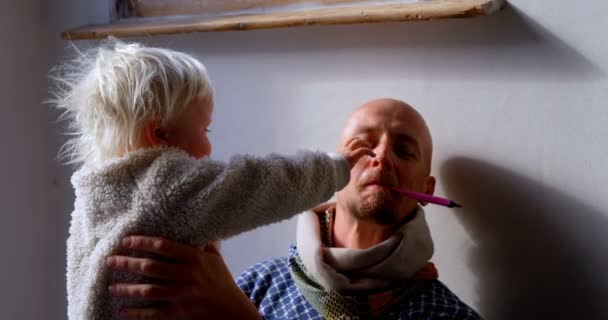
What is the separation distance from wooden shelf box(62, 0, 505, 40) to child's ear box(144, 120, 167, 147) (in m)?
0.54

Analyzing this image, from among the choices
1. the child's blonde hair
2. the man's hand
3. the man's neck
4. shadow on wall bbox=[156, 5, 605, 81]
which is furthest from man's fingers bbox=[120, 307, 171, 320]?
shadow on wall bbox=[156, 5, 605, 81]

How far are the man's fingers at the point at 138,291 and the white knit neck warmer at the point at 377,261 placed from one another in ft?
1.21

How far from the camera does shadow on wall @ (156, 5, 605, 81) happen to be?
119 cm

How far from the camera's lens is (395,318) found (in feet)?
3.90

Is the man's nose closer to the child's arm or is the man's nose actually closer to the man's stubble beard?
the man's stubble beard

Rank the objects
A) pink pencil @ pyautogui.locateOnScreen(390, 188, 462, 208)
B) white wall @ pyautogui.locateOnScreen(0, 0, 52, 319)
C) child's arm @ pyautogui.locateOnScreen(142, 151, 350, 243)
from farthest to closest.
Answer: white wall @ pyautogui.locateOnScreen(0, 0, 52, 319)
pink pencil @ pyautogui.locateOnScreen(390, 188, 462, 208)
child's arm @ pyautogui.locateOnScreen(142, 151, 350, 243)

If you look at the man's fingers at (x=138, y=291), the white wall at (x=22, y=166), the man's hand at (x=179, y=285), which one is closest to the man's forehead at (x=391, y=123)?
the man's hand at (x=179, y=285)

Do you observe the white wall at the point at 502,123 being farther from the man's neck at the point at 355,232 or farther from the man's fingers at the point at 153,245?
the man's fingers at the point at 153,245

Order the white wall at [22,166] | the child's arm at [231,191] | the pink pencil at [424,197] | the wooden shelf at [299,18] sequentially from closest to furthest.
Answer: the child's arm at [231,191] < the pink pencil at [424,197] < the wooden shelf at [299,18] < the white wall at [22,166]

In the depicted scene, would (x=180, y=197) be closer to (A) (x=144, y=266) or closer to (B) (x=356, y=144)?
(A) (x=144, y=266)

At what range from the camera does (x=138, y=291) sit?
95 cm

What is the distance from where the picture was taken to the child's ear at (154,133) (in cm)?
99

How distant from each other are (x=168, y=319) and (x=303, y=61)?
74 centimetres

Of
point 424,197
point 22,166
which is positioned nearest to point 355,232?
point 424,197
